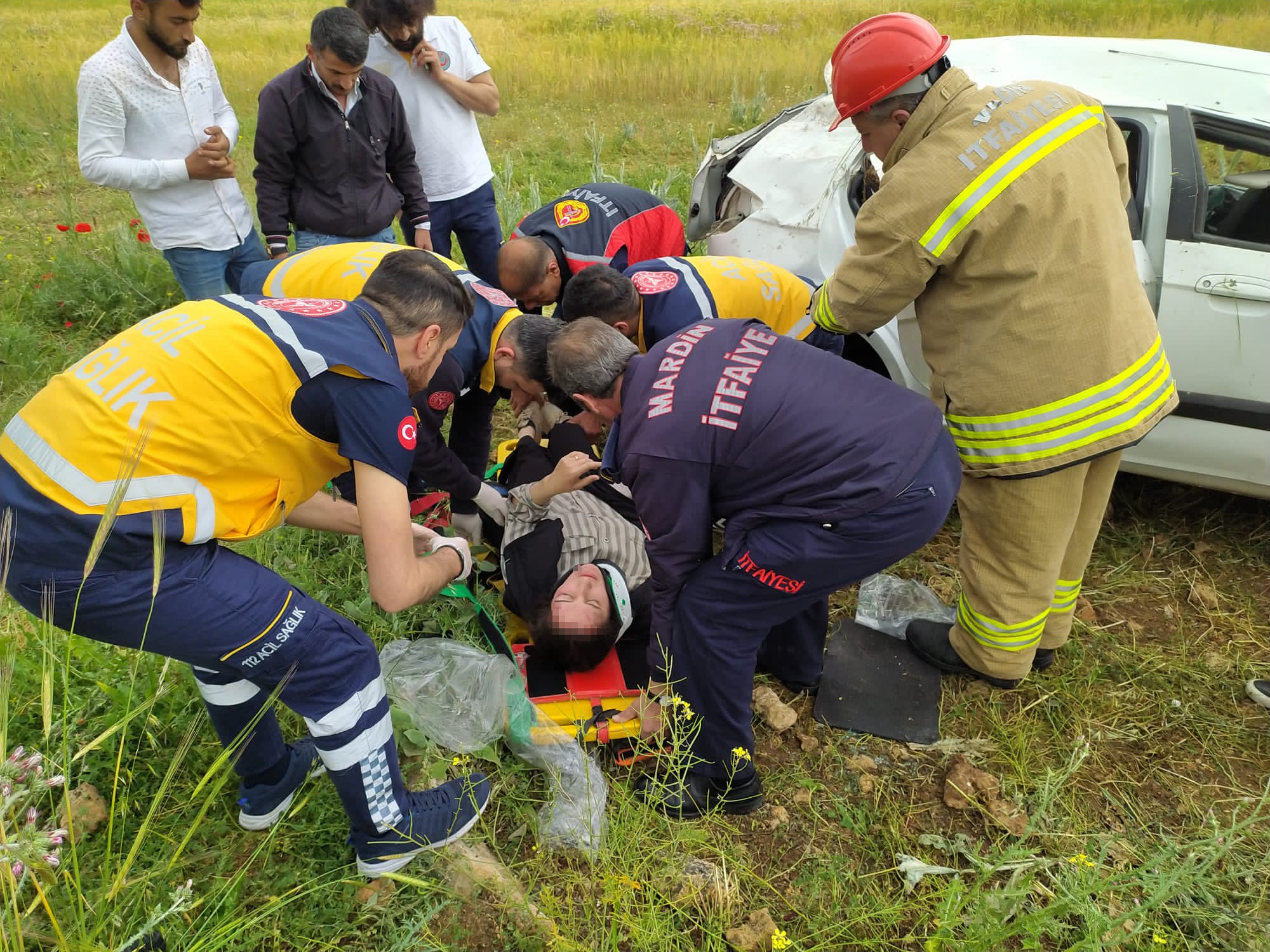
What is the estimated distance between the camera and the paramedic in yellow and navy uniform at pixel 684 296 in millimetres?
3053

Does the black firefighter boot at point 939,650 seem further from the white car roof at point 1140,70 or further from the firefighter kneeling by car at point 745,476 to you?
the white car roof at point 1140,70

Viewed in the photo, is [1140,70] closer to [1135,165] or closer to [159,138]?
[1135,165]

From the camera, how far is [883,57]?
2283 mm

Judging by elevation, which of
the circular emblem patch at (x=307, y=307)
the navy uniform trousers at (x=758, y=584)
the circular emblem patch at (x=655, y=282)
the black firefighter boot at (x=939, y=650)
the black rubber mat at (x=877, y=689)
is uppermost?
the circular emblem patch at (x=307, y=307)

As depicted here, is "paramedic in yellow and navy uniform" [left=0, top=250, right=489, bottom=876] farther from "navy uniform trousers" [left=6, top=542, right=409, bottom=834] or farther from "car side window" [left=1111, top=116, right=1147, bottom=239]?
"car side window" [left=1111, top=116, right=1147, bottom=239]

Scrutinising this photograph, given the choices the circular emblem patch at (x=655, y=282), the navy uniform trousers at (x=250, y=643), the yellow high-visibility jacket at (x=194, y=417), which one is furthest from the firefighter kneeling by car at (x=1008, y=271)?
the navy uniform trousers at (x=250, y=643)

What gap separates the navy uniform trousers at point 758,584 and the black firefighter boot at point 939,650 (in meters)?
0.88

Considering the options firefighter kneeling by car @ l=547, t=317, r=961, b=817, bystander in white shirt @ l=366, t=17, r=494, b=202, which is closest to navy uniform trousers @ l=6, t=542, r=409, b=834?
firefighter kneeling by car @ l=547, t=317, r=961, b=817

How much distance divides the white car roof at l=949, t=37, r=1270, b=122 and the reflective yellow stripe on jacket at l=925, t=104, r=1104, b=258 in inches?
45.8

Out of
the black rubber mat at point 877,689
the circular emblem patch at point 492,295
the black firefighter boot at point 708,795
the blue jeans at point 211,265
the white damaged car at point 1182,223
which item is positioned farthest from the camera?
the blue jeans at point 211,265

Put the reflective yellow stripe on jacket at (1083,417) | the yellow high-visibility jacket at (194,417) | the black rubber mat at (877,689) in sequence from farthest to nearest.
Answer: the black rubber mat at (877,689)
the reflective yellow stripe on jacket at (1083,417)
the yellow high-visibility jacket at (194,417)

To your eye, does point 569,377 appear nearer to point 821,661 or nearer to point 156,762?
point 821,661

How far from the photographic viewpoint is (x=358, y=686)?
202 centimetres

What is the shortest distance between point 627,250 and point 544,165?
14.0 ft
